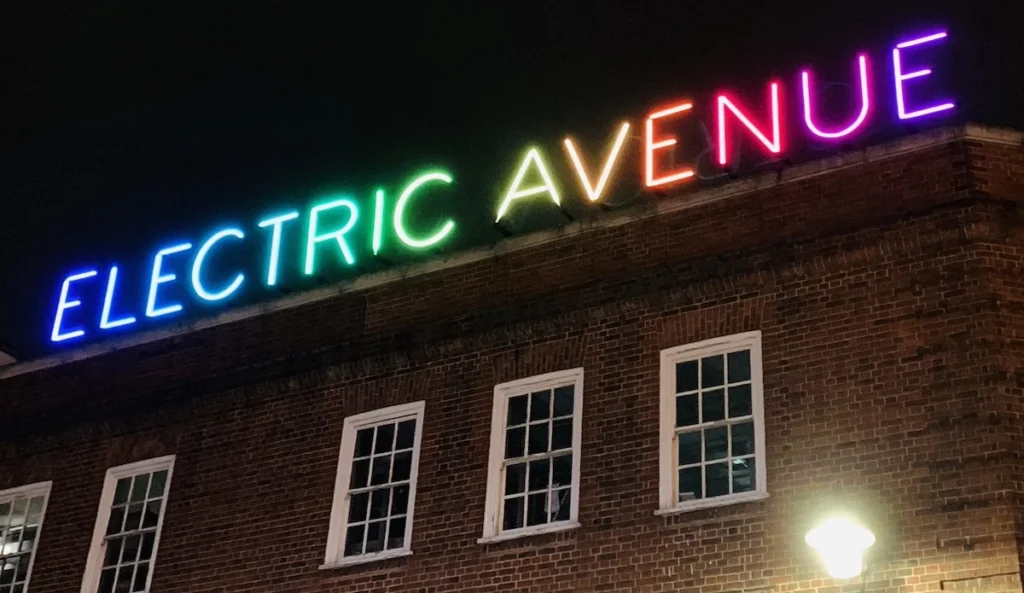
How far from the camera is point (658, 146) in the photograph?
16.3 metres

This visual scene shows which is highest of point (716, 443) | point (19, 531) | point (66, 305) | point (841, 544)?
point (66, 305)

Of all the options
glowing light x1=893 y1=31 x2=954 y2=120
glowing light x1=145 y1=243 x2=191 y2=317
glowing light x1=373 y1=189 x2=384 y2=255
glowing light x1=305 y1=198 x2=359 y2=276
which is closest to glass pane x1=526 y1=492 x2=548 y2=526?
glowing light x1=373 y1=189 x2=384 y2=255

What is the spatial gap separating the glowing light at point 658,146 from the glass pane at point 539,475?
12.8 feet

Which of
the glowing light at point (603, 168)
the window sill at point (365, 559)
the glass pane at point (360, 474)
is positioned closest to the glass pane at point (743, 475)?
the window sill at point (365, 559)

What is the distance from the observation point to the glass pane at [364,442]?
15.4 metres

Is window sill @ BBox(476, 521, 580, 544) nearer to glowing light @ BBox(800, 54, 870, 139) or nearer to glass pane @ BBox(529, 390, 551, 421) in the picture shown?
glass pane @ BBox(529, 390, 551, 421)

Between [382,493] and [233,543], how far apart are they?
2.11 m

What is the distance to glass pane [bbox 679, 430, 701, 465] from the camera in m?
13.3

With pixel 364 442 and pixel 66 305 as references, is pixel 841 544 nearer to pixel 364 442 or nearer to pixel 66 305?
pixel 364 442

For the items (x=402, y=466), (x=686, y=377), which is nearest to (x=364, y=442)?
(x=402, y=466)

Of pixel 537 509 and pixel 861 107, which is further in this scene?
pixel 861 107

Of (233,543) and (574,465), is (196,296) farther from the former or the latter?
(574,465)

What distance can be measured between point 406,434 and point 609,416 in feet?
9.34

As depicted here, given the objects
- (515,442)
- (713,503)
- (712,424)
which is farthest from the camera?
(515,442)
